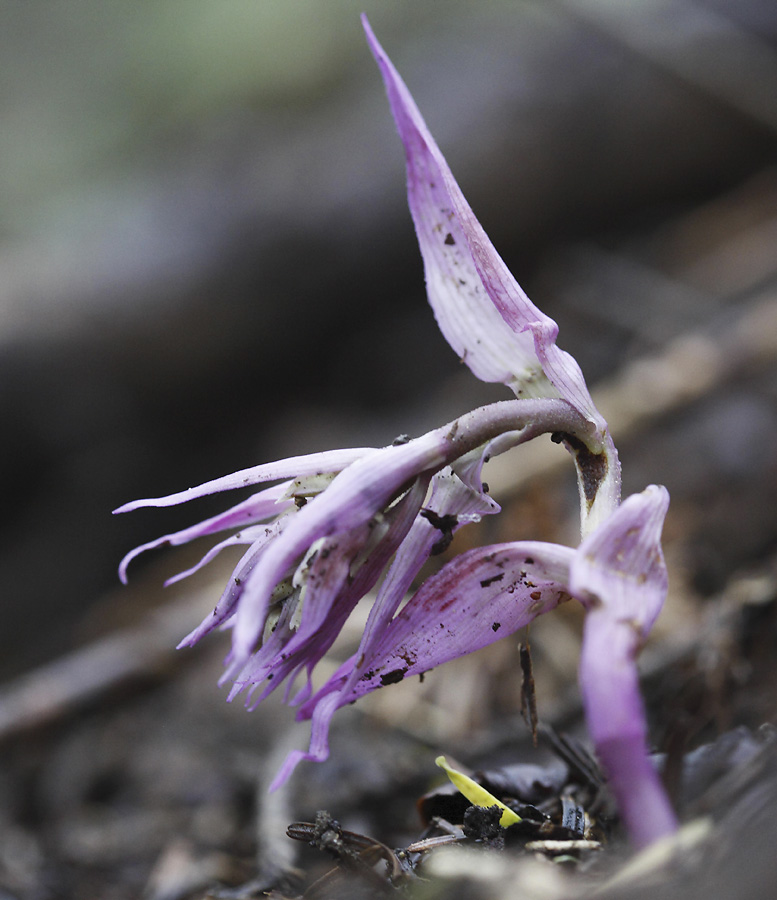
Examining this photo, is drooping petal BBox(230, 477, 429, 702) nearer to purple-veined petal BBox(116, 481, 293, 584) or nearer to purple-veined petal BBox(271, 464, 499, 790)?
purple-veined petal BBox(271, 464, 499, 790)

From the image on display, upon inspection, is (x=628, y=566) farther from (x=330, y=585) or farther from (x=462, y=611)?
(x=330, y=585)

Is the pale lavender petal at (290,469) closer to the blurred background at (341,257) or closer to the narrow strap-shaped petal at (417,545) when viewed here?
the narrow strap-shaped petal at (417,545)

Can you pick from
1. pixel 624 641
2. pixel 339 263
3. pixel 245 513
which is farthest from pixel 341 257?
pixel 624 641

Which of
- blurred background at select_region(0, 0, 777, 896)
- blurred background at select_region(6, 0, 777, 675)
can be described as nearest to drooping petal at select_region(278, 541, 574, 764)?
blurred background at select_region(0, 0, 777, 896)

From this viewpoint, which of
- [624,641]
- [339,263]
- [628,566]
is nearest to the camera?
[624,641]

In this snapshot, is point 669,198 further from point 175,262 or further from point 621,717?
point 621,717

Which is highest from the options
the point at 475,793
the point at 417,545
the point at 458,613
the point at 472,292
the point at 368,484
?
the point at 472,292
